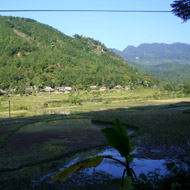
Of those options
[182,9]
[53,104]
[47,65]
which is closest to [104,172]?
[182,9]

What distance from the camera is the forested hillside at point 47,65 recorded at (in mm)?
59406

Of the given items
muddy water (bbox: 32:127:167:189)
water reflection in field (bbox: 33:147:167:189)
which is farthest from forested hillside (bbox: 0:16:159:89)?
water reflection in field (bbox: 33:147:167:189)

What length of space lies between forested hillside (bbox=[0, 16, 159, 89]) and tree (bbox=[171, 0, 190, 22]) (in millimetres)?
45649

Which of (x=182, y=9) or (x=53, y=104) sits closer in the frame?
(x=182, y=9)

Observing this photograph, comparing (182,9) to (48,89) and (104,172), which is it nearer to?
(104,172)

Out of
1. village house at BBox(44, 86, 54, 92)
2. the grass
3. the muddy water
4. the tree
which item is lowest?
the muddy water

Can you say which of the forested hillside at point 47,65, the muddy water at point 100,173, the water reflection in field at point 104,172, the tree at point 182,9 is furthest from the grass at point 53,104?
the forested hillside at point 47,65

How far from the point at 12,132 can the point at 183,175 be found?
8913 millimetres

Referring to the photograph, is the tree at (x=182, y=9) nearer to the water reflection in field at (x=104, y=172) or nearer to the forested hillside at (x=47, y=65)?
the water reflection in field at (x=104, y=172)

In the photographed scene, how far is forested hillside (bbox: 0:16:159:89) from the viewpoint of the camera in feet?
195

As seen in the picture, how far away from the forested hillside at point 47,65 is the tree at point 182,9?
150 feet

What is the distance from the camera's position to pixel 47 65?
223ft

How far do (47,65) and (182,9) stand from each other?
58.0 meters

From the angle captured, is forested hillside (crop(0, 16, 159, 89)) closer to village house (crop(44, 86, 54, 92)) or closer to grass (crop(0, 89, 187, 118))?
village house (crop(44, 86, 54, 92))
